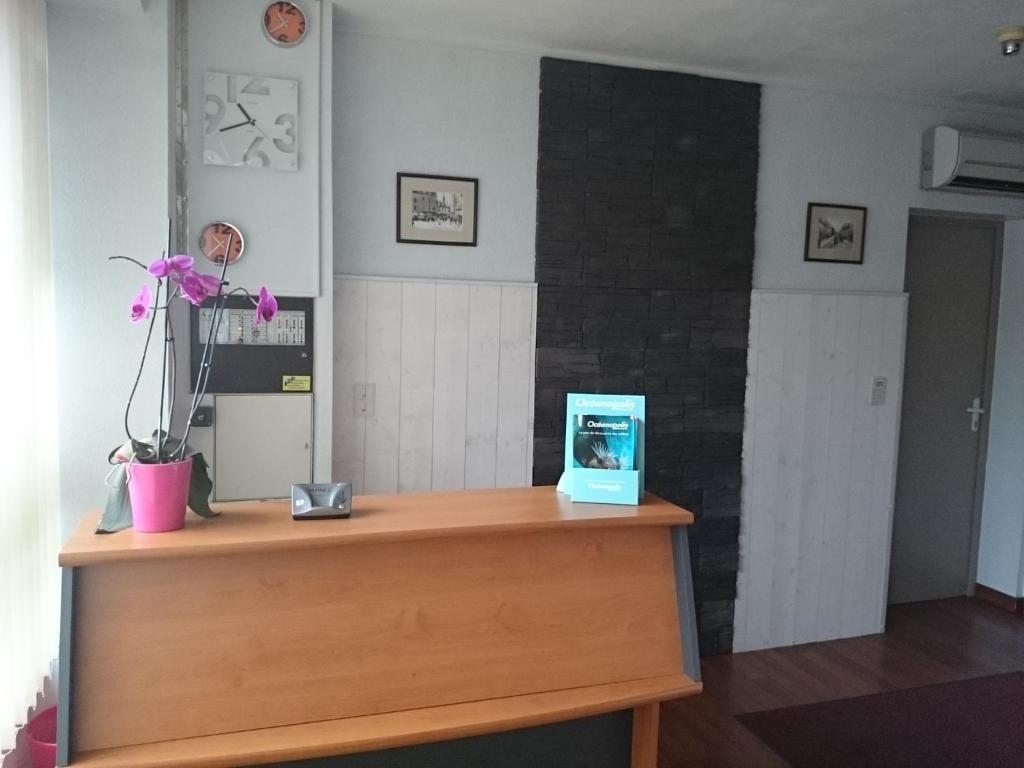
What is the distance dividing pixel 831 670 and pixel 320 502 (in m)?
2.87

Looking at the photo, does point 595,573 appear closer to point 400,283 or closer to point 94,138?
point 400,283

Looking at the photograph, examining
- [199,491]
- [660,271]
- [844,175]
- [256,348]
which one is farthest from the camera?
[844,175]

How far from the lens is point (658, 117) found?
3.46 m

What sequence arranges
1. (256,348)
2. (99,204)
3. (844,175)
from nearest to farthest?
(99,204) < (256,348) < (844,175)

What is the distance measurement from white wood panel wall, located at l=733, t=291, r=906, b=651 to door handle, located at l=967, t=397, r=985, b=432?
0.79m

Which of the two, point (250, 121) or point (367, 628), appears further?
point (250, 121)

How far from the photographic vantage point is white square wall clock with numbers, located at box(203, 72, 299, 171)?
2.80 metres

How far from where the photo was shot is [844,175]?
3863 millimetres

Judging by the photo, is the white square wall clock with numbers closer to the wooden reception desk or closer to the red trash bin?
the wooden reception desk

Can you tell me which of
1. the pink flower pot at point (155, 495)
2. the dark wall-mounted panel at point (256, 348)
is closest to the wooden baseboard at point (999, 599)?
the dark wall-mounted panel at point (256, 348)

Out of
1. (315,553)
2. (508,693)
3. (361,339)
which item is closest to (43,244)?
(361,339)

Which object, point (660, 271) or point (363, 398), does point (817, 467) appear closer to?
point (660, 271)

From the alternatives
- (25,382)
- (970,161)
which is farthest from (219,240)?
(970,161)

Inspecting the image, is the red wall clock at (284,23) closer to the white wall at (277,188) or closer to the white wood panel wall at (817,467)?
the white wall at (277,188)
